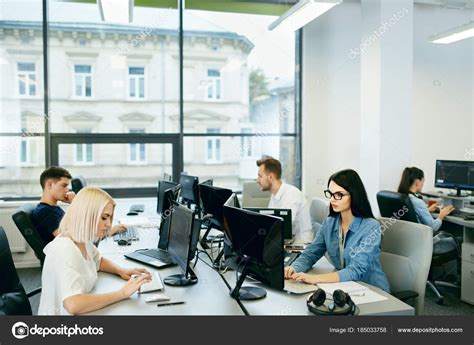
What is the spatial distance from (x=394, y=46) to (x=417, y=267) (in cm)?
297

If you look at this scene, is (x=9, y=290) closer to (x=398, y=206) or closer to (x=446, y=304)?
(x=398, y=206)

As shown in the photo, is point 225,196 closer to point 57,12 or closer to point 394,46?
point 394,46

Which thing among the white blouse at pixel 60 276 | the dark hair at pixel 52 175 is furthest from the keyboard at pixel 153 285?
the dark hair at pixel 52 175

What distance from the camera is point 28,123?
197 inches

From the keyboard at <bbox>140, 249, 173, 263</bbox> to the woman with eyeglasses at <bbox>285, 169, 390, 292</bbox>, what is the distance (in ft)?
2.62

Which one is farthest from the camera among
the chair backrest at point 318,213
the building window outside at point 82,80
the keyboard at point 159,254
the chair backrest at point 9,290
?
the building window outside at point 82,80

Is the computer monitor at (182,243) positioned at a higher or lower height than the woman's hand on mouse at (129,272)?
higher

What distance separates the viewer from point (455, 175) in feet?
15.8

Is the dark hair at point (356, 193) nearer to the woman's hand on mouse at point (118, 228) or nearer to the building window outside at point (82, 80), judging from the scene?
the woman's hand on mouse at point (118, 228)

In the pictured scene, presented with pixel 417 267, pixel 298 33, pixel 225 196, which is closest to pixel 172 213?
pixel 225 196

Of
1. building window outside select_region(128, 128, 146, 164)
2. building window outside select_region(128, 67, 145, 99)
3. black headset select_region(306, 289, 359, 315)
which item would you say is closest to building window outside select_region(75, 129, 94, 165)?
building window outside select_region(128, 128, 146, 164)

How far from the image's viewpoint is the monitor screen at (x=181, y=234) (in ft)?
7.23

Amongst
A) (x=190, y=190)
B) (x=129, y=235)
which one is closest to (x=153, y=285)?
(x=129, y=235)

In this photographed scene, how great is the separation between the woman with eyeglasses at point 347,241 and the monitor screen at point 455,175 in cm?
283
